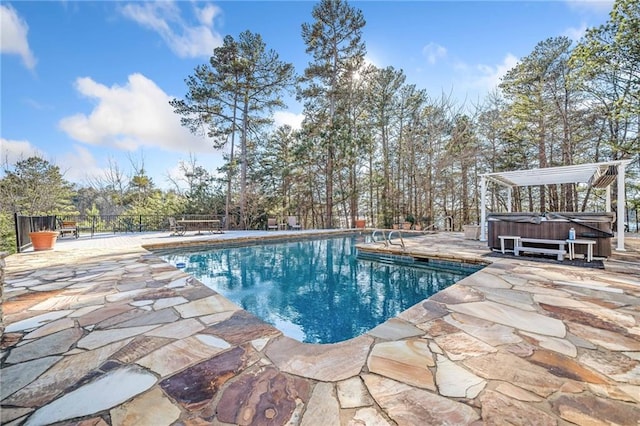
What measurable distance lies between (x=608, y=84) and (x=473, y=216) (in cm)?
718

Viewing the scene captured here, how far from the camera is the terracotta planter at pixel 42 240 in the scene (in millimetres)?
6066

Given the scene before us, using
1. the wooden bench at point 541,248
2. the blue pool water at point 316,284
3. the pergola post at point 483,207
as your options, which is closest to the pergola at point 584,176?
the pergola post at point 483,207

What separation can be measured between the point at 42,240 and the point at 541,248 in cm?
1123

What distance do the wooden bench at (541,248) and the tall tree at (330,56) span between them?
30.5 ft

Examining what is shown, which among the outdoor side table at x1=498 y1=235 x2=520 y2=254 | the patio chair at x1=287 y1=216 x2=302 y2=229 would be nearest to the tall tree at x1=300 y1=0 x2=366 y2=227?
the patio chair at x1=287 y1=216 x2=302 y2=229

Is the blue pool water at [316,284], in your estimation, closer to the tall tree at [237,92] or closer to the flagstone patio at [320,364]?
the flagstone patio at [320,364]

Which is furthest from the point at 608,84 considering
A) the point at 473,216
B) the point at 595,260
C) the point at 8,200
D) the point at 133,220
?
the point at 8,200

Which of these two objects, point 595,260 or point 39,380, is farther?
point 595,260

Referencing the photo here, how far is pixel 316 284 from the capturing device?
15.8ft

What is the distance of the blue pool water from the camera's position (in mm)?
3225

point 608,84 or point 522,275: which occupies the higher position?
point 608,84

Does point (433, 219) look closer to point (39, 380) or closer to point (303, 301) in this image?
point (303, 301)

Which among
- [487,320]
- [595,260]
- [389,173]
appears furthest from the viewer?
[389,173]

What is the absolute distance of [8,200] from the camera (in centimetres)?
1069
